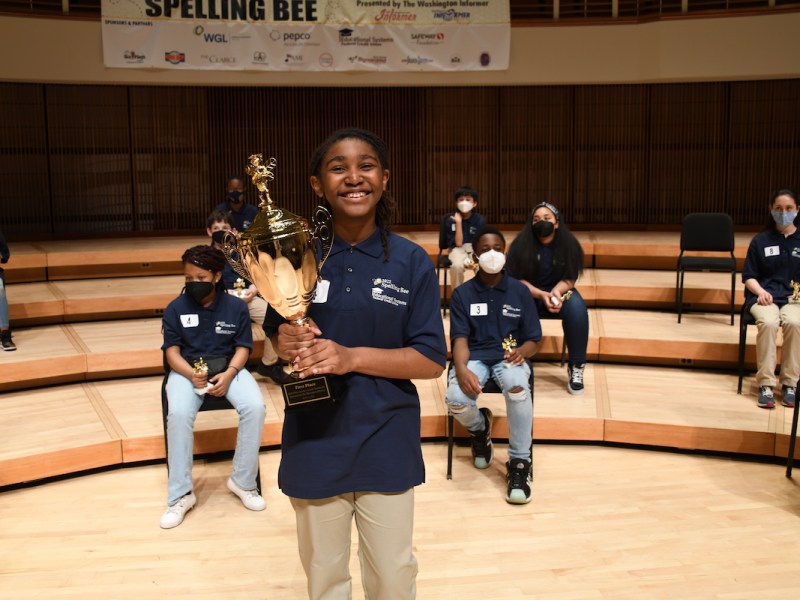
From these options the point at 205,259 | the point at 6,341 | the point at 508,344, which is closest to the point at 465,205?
the point at 508,344

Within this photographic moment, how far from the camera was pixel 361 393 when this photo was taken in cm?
199

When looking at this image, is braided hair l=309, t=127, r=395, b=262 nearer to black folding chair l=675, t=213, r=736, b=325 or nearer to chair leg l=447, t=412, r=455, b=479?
chair leg l=447, t=412, r=455, b=479

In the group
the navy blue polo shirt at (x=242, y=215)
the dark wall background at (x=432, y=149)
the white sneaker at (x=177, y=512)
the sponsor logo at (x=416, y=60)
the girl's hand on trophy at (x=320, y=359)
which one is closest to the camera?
the girl's hand on trophy at (x=320, y=359)

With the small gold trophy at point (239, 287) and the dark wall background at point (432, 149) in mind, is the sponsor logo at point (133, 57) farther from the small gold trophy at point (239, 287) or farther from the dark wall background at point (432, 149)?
the small gold trophy at point (239, 287)

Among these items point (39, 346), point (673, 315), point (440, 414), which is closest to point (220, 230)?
point (39, 346)

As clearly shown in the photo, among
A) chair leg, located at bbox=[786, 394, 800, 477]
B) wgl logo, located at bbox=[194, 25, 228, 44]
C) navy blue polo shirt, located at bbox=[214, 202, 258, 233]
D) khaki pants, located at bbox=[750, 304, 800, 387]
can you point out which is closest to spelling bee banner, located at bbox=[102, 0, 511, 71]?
wgl logo, located at bbox=[194, 25, 228, 44]

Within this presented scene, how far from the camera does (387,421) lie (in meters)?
2.01

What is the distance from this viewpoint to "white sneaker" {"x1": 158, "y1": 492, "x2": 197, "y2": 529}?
383cm

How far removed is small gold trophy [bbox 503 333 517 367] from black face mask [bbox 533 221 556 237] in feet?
3.63

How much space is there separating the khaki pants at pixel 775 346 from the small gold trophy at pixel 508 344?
163cm

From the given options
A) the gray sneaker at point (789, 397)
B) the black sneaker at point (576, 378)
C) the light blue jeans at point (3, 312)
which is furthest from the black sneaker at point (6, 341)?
the gray sneaker at point (789, 397)

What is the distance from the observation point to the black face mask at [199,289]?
4.14 meters

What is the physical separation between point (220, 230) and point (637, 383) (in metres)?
2.93

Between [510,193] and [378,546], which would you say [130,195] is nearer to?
[510,193]
